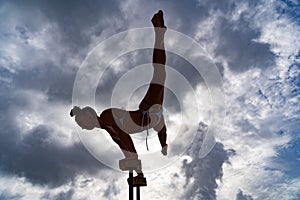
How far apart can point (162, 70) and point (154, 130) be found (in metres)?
2.00

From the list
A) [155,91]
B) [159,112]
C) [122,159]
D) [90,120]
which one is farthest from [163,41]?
[122,159]

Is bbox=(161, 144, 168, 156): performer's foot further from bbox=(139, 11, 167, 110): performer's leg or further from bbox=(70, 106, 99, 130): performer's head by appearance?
bbox=(70, 106, 99, 130): performer's head

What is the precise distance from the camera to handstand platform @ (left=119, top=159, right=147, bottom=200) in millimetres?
5945

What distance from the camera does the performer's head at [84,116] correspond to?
613 cm

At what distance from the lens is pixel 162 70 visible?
550 cm

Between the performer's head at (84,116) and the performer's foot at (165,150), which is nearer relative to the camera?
the performer's head at (84,116)

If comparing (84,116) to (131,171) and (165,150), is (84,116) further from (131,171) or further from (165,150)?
(165,150)

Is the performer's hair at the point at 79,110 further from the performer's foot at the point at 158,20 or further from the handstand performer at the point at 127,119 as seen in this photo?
the performer's foot at the point at 158,20

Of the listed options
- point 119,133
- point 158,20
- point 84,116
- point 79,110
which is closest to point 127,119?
point 119,133

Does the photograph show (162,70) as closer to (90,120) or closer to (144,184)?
(90,120)

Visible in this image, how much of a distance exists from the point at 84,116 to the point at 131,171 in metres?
1.65

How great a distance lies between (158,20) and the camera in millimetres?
5289

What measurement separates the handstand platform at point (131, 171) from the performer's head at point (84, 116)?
1.16m

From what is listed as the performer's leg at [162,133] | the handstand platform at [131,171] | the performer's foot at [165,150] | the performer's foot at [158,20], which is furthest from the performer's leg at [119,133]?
the performer's foot at [158,20]
